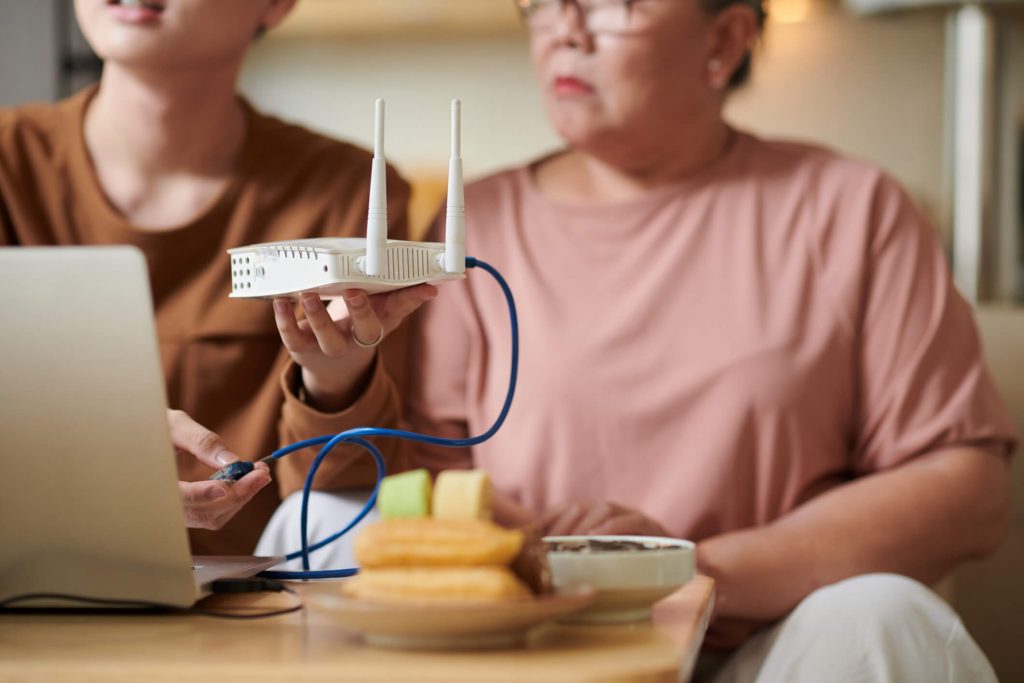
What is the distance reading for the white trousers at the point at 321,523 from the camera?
115 centimetres

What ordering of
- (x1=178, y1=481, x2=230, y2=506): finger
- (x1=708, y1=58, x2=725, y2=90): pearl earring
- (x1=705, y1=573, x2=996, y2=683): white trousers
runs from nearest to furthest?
(x1=178, y1=481, x2=230, y2=506): finger
(x1=705, y1=573, x2=996, y2=683): white trousers
(x1=708, y1=58, x2=725, y2=90): pearl earring

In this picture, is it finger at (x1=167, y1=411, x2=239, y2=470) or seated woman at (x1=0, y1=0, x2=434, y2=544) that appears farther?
seated woman at (x1=0, y1=0, x2=434, y2=544)

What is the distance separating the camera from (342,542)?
119 centimetres

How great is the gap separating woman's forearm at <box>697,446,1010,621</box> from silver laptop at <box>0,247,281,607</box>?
1.96ft

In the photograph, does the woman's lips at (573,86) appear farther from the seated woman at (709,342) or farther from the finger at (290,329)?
the finger at (290,329)

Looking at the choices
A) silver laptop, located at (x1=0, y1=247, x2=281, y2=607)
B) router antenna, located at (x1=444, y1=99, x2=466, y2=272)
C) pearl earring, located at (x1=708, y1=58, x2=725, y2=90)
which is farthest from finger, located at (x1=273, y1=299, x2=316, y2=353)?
pearl earring, located at (x1=708, y1=58, x2=725, y2=90)

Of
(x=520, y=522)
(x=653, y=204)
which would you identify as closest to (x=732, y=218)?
(x=653, y=204)

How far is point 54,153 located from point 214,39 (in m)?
0.25

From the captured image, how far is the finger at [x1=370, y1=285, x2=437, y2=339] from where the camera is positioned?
2.62ft

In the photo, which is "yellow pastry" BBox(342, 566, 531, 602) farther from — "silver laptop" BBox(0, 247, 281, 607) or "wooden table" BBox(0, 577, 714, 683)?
"silver laptop" BBox(0, 247, 281, 607)

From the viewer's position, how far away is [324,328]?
0.81 meters

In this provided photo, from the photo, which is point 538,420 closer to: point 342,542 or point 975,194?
point 342,542

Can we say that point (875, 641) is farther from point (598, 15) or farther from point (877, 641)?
point (598, 15)

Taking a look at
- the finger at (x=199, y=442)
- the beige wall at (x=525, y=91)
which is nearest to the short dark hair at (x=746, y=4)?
the finger at (x=199, y=442)
